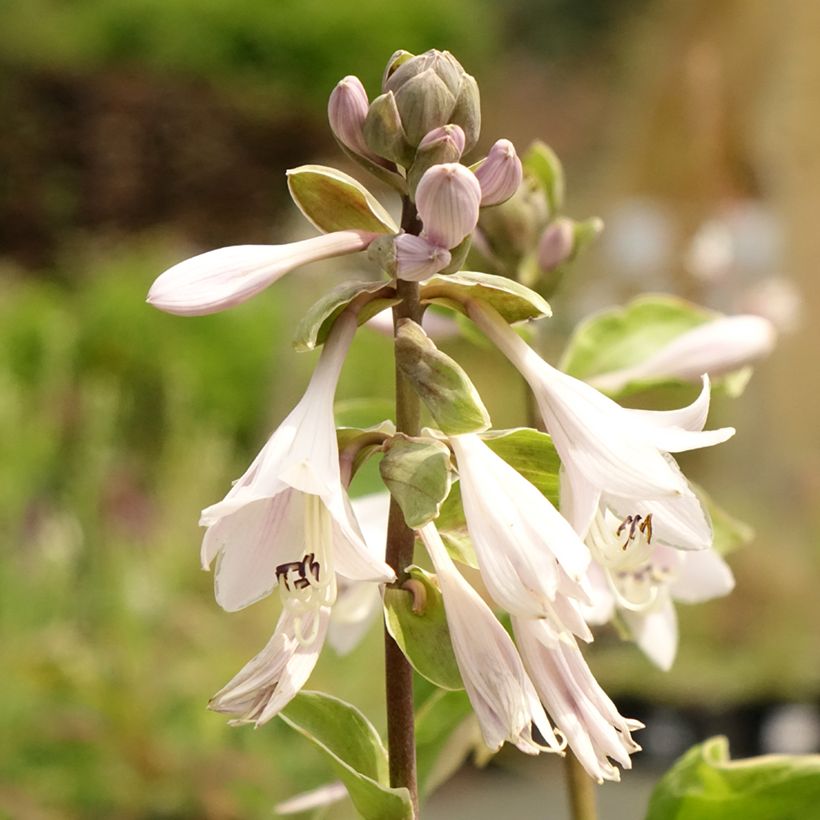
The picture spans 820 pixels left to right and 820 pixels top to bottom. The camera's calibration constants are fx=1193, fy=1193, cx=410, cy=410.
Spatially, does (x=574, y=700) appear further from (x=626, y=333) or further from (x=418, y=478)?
(x=626, y=333)

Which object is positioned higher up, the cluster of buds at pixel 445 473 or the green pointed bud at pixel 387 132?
the green pointed bud at pixel 387 132

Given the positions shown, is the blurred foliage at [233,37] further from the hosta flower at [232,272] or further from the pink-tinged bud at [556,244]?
the hosta flower at [232,272]

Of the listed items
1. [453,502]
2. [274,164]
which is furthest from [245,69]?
[453,502]

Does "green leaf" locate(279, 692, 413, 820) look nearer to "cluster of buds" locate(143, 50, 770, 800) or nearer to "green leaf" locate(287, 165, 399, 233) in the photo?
"cluster of buds" locate(143, 50, 770, 800)

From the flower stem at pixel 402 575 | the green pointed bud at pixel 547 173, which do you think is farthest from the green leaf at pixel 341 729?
the green pointed bud at pixel 547 173

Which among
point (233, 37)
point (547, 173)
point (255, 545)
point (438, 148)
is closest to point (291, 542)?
point (255, 545)

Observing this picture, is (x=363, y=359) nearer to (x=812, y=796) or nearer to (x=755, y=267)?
(x=755, y=267)
